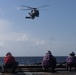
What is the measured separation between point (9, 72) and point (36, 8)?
33.4m

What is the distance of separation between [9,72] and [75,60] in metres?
5.09

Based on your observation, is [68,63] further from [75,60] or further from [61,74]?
[61,74]

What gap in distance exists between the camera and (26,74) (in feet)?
82.9

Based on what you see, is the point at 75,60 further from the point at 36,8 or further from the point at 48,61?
the point at 36,8

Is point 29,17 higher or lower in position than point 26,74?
higher

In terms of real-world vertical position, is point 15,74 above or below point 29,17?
below

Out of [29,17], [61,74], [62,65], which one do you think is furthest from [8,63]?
[29,17]

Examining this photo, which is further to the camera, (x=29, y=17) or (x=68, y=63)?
(x=29, y=17)

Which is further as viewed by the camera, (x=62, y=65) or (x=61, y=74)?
(x=62, y=65)

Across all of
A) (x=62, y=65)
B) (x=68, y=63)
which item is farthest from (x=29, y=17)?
(x=68, y=63)

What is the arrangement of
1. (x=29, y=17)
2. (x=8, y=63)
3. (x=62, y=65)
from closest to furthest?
(x=8, y=63)
(x=62, y=65)
(x=29, y=17)

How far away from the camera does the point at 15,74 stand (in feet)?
82.9

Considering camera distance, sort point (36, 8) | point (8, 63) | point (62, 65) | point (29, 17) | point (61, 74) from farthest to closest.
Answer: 1. point (36, 8)
2. point (29, 17)
3. point (62, 65)
4. point (8, 63)
5. point (61, 74)

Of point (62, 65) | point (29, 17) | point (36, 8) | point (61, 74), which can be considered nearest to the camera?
point (61, 74)
